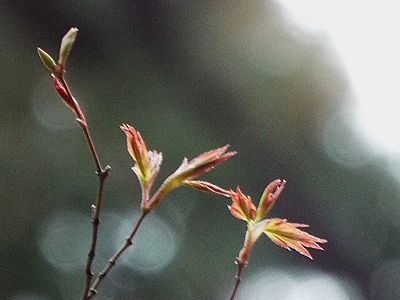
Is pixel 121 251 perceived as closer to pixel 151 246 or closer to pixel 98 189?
pixel 98 189

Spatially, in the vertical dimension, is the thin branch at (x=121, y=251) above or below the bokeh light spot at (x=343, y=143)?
below

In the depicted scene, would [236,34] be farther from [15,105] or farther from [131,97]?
[15,105]

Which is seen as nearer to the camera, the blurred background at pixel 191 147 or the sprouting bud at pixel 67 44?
the sprouting bud at pixel 67 44

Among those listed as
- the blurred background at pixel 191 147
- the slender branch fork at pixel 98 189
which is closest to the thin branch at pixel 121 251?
the slender branch fork at pixel 98 189

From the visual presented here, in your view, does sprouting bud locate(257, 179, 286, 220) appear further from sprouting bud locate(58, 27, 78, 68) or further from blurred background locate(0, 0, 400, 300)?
blurred background locate(0, 0, 400, 300)

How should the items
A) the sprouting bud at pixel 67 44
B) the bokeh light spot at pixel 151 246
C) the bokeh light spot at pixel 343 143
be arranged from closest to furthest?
the sprouting bud at pixel 67 44 → the bokeh light spot at pixel 151 246 → the bokeh light spot at pixel 343 143

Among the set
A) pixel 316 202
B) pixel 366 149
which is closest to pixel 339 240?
pixel 316 202

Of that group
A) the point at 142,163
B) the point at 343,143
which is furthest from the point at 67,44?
the point at 343,143

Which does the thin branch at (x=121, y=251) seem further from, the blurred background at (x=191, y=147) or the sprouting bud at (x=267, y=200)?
the blurred background at (x=191, y=147)

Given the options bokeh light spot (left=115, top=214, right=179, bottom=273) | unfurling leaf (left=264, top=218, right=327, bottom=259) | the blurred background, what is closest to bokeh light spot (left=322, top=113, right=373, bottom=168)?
the blurred background
